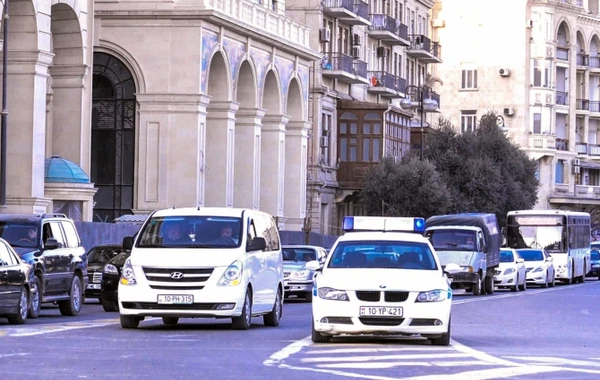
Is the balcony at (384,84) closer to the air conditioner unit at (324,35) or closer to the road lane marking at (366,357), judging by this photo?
the air conditioner unit at (324,35)

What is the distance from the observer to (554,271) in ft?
192

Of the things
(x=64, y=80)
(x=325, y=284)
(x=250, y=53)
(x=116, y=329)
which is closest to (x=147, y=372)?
(x=325, y=284)

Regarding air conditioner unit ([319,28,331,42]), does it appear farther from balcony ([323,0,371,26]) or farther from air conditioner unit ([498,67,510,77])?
air conditioner unit ([498,67,510,77])

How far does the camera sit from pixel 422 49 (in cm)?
8644

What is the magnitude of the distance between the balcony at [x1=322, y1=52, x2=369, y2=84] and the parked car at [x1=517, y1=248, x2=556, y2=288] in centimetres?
1664

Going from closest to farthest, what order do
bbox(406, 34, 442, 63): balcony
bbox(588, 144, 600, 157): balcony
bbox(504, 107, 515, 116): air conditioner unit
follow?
A: bbox(406, 34, 442, 63): balcony < bbox(504, 107, 515, 116): air conditioner unit < bbox(588, 144, 600, 157): balcony

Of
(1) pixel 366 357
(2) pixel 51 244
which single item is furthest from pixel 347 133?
(1) pixel 366 357

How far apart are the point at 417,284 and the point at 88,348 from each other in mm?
4366

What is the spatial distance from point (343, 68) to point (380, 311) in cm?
5194

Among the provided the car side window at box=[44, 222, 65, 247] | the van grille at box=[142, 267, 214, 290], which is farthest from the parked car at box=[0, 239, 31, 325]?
the car side window at box=[44, 222, 65, 247]

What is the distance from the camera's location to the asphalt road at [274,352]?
15.2m

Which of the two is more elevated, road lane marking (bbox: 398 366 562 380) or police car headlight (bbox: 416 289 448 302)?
police car headlight (bbox: 416 289 448 302)

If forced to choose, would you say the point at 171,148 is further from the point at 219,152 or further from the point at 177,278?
the point at 177,278

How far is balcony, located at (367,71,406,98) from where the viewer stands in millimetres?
77750
